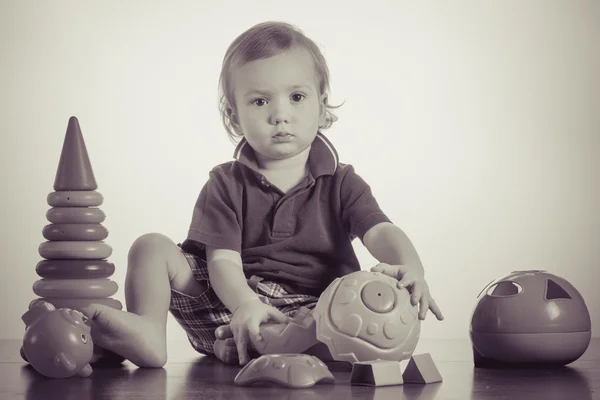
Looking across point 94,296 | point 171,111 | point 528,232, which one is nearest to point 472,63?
point 528,232

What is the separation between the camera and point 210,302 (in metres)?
1.46

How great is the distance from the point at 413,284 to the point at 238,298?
0.89ft

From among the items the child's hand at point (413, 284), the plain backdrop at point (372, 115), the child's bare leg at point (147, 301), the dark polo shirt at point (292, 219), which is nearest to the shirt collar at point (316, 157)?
the dark polo shirt at point (292, 219)

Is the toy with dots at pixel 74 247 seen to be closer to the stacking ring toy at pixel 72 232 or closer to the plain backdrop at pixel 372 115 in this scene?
the stacking ring toy at pixel 72 232

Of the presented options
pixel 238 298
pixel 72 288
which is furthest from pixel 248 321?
pixel 72 288

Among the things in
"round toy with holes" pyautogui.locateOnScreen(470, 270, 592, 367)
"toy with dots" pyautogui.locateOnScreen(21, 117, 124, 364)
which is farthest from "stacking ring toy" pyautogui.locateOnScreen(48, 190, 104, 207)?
"round toy with holes" pyautogui.locateOnScreen(470, 270, 592, 367)

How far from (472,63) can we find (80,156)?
151cm

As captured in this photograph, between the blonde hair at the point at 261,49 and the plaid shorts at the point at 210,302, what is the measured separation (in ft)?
0.91

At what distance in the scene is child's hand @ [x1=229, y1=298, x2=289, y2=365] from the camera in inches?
48.5

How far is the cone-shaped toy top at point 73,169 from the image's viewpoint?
142 cm

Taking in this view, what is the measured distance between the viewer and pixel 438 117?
2.62 metres

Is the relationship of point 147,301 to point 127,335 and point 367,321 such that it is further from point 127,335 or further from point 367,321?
point 367,321

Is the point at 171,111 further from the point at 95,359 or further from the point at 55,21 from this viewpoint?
the point at 95,359

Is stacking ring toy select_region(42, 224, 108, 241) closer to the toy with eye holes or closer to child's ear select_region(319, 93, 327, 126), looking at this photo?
the toy with eye holes
